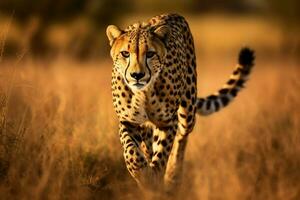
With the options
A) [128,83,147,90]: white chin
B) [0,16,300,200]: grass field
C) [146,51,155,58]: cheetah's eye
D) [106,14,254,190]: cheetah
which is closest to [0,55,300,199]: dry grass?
[0,16,300,200]: grass field

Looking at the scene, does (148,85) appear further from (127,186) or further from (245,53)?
(245,53)

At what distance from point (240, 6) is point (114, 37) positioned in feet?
77.3

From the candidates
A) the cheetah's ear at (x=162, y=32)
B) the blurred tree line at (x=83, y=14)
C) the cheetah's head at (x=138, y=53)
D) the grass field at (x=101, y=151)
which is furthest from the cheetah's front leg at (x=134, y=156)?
the blurred tree line at (x=83, y=14)

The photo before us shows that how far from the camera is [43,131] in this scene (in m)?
5.49

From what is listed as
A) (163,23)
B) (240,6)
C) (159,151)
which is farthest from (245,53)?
(240,6)

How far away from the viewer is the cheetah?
5547 mm

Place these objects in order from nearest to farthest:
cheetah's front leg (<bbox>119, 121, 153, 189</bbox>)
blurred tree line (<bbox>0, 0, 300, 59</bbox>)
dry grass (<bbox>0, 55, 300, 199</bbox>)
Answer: dry grass (<bbox>0, 55, 300, 199</bbox>)
cheetah's front leg (<bbox>119, 121, 153, 189</bbox>)
blurred tree line (<bbox>0, 0, 300, 59</bbox>)

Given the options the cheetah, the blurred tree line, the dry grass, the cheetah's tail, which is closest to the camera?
the dry grass

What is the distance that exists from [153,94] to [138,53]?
37 cm

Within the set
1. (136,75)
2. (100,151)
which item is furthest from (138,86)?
(100,151)

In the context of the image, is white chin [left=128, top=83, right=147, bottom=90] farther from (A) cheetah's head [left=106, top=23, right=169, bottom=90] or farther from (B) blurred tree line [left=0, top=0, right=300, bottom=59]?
(B) blurred tree line [left=0, top=0, right=300, bottom=59]

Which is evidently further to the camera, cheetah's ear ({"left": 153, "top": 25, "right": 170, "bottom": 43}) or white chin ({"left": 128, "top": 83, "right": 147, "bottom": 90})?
cheetah's ear ({"left": 153, "top": 25, "right": 170, "bottom": 43})

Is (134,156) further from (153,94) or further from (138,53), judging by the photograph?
(138,53)

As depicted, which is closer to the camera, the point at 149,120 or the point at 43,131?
the point at 43,131
